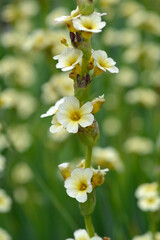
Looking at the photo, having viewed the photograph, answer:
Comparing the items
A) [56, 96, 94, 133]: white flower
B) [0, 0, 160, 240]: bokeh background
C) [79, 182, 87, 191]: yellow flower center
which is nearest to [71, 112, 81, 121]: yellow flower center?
[56, 96, 94, 133]: white flower

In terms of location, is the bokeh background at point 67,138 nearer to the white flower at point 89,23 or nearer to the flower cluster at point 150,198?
the flower cluster at point 150,198

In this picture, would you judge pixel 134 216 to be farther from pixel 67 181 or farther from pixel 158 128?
pixel 67 181

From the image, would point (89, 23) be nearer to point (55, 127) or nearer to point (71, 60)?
point (71, 60)

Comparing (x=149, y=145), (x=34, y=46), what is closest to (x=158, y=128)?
(x=149, y=145)

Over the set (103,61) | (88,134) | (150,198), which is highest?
(103,61)

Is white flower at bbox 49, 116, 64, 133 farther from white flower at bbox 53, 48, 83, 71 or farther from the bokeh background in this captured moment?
the bokeh background

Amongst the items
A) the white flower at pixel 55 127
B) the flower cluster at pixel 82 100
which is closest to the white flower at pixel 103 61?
the flower cluster at pixel 82 100

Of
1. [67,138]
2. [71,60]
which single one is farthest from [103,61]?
[67,138]
